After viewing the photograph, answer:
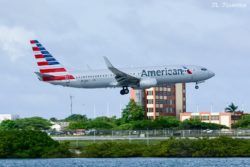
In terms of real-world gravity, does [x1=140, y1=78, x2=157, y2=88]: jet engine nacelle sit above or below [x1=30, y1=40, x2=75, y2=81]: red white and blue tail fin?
below

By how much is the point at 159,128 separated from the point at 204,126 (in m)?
11.6

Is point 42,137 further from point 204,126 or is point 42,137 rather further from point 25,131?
point 204,126

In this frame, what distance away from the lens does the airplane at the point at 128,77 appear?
14025cm

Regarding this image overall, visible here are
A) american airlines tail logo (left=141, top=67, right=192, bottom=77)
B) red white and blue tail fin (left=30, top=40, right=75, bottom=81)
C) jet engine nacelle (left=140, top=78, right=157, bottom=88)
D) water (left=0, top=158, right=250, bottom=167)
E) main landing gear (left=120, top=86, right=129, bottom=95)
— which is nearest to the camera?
water (left=0, top=158, right=250, bottom=167)

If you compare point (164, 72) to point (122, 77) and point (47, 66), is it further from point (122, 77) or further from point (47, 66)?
point (47, 66)

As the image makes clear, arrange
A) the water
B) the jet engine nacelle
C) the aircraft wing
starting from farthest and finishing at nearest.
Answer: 1. the aircraft wing
2. the jet engine nacelle
3. the water

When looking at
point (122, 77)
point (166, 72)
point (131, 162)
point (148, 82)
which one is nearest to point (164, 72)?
point (166, 72)

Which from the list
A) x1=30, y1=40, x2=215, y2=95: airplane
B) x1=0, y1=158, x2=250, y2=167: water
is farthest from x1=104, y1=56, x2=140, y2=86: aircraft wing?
x1=0, y1=158, x2=250, y2=167: water

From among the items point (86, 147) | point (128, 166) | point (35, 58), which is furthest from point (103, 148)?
point (35, 58)

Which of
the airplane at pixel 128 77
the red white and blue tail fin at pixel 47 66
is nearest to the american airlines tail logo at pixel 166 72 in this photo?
the airplane at pixel 128 77

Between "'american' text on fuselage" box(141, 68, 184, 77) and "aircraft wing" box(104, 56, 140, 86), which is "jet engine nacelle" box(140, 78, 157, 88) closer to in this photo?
"'american' text on fuselage" box(141, 68, 184, 77)

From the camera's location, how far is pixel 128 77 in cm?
14225

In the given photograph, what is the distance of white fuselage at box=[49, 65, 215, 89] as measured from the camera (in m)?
140

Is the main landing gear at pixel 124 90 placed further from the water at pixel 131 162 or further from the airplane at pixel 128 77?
the water at pixel 131 162
